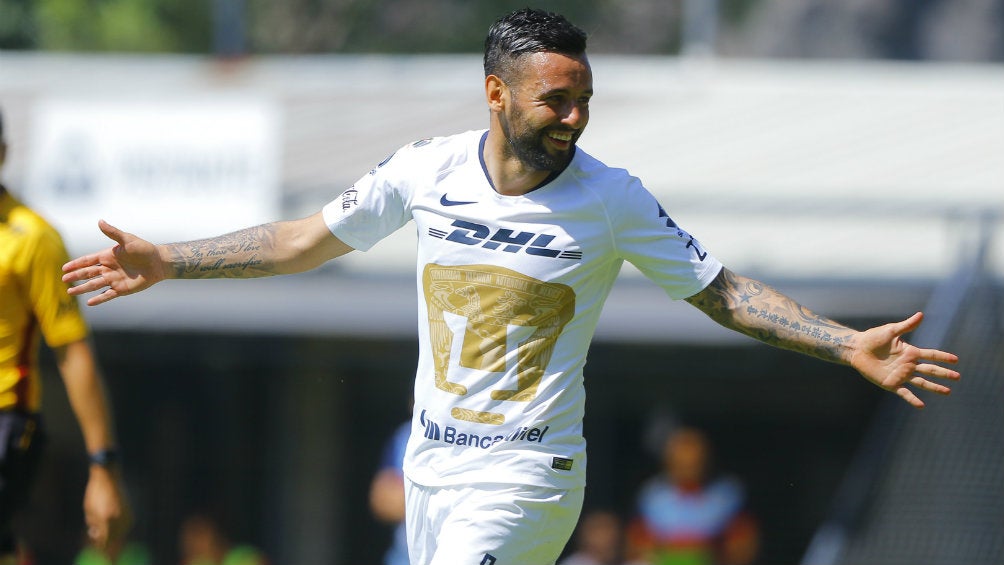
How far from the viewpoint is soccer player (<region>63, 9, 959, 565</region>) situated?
4.07 metres

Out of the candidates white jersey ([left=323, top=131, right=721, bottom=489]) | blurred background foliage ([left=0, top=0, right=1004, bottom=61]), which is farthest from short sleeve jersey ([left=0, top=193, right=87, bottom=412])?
blurred background foliage ([left=0, top=0, right=1004, bottom=61])

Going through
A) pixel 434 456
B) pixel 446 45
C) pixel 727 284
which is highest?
pixel 727 284

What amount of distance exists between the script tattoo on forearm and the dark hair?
915 millimetres

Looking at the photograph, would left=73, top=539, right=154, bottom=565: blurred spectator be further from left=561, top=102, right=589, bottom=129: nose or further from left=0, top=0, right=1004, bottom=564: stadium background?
left=561, top=102, right=589, bottom=129: nose

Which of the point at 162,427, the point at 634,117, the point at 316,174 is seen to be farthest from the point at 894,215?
the point at 162,427

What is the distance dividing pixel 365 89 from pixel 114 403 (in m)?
4.45

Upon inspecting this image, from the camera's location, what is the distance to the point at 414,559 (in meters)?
4.30

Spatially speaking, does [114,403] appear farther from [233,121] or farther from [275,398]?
[233,121]

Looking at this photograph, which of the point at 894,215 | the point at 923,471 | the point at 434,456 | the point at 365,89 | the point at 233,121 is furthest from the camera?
the point at 365,89

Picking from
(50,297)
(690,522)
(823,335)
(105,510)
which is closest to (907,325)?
(823,335)

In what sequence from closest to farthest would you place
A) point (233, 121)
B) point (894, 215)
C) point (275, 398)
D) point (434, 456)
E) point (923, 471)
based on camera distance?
point (434, 456), point (923, 471), point (894, 215), point (233, 121), point (275, 398)

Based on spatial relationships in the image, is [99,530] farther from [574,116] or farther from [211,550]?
[211,550]

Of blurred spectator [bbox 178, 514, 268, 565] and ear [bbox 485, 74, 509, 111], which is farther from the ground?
ear [bbox 485, 74, 509, 111]

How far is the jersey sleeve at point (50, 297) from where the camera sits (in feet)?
16.5
